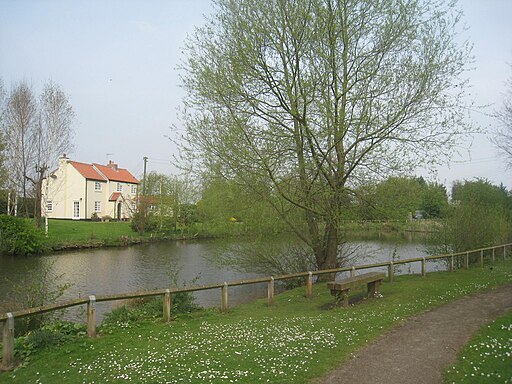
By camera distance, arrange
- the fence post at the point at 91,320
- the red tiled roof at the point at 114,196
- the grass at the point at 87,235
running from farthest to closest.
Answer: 1. the red tiled roof at the point at 114,196
2. the grass at the point at 87,235
3. the fence post at the point at 91,320

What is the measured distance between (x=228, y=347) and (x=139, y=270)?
16847mm

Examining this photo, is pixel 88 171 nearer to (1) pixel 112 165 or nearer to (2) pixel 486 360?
(1) pixel 112 165

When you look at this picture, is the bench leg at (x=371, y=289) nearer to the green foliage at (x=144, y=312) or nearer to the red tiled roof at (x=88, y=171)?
the green foliage at (x=144, y=312)

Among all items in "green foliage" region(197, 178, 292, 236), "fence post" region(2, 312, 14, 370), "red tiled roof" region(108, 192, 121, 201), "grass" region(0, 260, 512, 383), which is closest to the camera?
"grass" region(0, 260, 512, 383)

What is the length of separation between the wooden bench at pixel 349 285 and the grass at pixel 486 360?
12.3ft

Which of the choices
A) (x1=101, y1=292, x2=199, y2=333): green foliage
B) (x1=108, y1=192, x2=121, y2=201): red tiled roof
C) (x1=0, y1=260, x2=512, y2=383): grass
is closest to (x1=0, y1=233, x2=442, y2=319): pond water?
(x1=101, y1=292, x2=199, y2=333): green foliage

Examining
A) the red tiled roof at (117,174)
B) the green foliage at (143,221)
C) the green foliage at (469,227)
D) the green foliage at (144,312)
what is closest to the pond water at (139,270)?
the green foliage at (144,312)

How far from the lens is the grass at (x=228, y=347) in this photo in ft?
18.7

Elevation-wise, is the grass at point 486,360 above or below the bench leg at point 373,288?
above

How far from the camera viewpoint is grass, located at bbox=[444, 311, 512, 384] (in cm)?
514

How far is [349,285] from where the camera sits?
10.8 m

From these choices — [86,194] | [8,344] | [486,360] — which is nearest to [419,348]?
[486,360]

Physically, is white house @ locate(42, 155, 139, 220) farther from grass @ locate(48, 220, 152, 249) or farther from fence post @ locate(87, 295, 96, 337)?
fence post @ locate(87, 295, 96, 337)

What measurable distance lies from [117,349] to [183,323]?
85.8 inches
